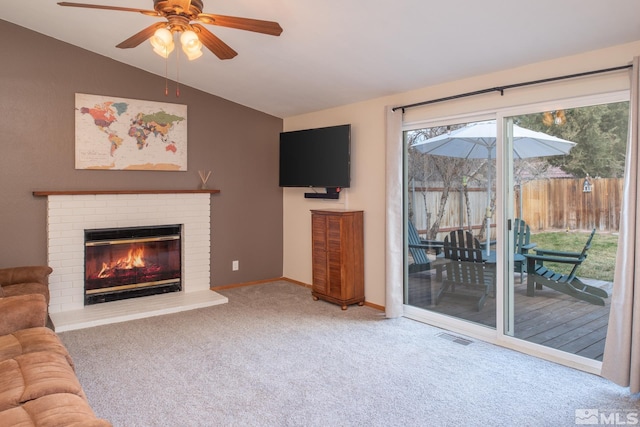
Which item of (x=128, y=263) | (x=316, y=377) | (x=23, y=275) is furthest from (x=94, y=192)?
(x=316, y=377)

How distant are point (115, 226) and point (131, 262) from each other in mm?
469

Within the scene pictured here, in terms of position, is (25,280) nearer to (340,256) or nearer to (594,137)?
(340,256)

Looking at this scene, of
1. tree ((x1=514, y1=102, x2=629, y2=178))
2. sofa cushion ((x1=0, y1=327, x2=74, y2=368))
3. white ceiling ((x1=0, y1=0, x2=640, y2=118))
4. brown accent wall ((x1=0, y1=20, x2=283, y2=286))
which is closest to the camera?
sofa cushion ((x1=0, y1=327, x2=74, y2=368))

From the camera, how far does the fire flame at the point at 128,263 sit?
15.5 feet

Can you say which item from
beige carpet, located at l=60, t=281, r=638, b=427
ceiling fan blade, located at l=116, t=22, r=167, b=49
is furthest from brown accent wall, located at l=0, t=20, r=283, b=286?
ceiling fan blade, located at l=116, t=22, r=167, b=49

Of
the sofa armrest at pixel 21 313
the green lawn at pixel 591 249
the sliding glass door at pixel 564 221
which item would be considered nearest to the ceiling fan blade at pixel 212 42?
the sofa armrest at pixel 21 313

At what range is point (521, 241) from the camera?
139 inches

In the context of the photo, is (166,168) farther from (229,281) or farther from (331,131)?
(331,131)

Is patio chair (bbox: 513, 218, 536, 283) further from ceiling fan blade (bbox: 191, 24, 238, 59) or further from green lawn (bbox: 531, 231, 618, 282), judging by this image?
ceiling fan blade (bbox: 191, 24, 238, 59)

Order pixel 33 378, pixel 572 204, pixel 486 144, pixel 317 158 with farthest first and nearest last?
pixel 317 158 → pixel 486 144 → pixel 572 204 → pixel 33 378

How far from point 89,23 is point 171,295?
2.97 meters

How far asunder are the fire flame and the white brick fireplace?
0.87ft

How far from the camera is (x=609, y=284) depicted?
3.04 metres

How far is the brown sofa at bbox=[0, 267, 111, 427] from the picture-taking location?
1580 millimetres
